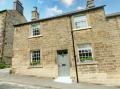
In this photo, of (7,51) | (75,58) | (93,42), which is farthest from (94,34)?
(7,51)

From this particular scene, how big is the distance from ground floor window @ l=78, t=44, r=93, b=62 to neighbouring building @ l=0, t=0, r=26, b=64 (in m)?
11.9

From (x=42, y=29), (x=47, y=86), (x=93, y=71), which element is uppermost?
(x=42, y=29)

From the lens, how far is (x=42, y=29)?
1559 cm

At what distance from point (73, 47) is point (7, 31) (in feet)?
40.4

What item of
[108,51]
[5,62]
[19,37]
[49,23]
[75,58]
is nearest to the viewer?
[108,51]

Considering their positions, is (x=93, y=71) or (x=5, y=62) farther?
(x=5, y=62)

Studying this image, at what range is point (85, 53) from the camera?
13.4 meters

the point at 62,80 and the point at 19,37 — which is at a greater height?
the point at 19,37

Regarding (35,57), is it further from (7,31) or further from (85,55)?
(7,31)

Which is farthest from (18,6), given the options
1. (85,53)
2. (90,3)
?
(85,53)

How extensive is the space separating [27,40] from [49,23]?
3050mm

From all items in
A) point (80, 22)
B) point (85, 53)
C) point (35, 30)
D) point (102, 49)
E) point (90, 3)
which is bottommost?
point (85, 53)

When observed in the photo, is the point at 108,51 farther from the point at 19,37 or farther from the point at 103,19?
the point at 19,37

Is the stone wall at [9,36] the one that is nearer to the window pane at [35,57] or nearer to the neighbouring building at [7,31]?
the neighbouring building at [7,31]
